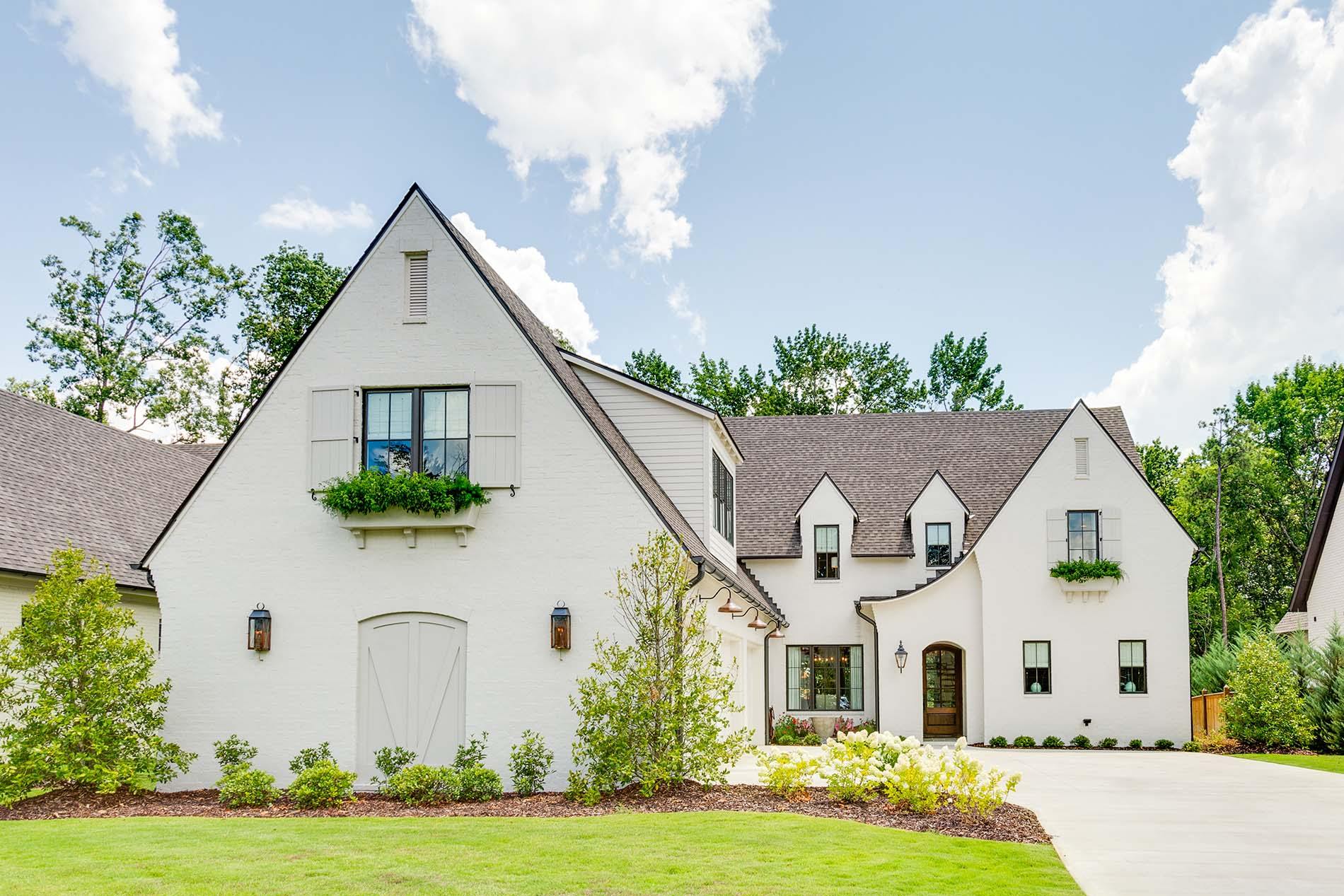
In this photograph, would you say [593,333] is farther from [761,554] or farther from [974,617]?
[974,617]

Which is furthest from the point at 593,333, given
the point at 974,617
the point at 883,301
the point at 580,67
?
A: the point at 580,67

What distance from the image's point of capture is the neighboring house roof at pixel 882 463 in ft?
93.9

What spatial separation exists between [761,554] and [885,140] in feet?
35.2

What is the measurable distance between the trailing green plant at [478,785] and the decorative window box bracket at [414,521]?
3140 millimetres

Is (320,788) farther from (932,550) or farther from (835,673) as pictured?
(932,550)

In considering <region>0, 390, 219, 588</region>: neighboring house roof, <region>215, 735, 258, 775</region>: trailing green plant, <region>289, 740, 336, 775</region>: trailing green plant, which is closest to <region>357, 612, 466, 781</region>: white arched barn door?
<region>289, 740, 336, 775</region>: trailing green plant

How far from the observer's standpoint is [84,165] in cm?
2789

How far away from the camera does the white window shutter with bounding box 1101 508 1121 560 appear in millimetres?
25688

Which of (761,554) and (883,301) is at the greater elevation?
(883,301)

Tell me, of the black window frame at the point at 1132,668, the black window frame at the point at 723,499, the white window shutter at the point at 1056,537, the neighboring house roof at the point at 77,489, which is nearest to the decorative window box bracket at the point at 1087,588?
the white window shutter at the point at 1056,537

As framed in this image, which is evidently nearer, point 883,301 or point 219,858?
point 219,858

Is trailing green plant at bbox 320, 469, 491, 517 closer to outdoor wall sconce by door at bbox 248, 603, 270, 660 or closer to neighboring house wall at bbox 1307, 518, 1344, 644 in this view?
outdoor wall sconce by door at bbox 248, 603, 270, 660

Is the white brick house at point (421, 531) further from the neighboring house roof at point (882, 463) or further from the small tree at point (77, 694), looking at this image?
the neighboring house roof at point (882, 463)

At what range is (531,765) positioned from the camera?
14570 mm
